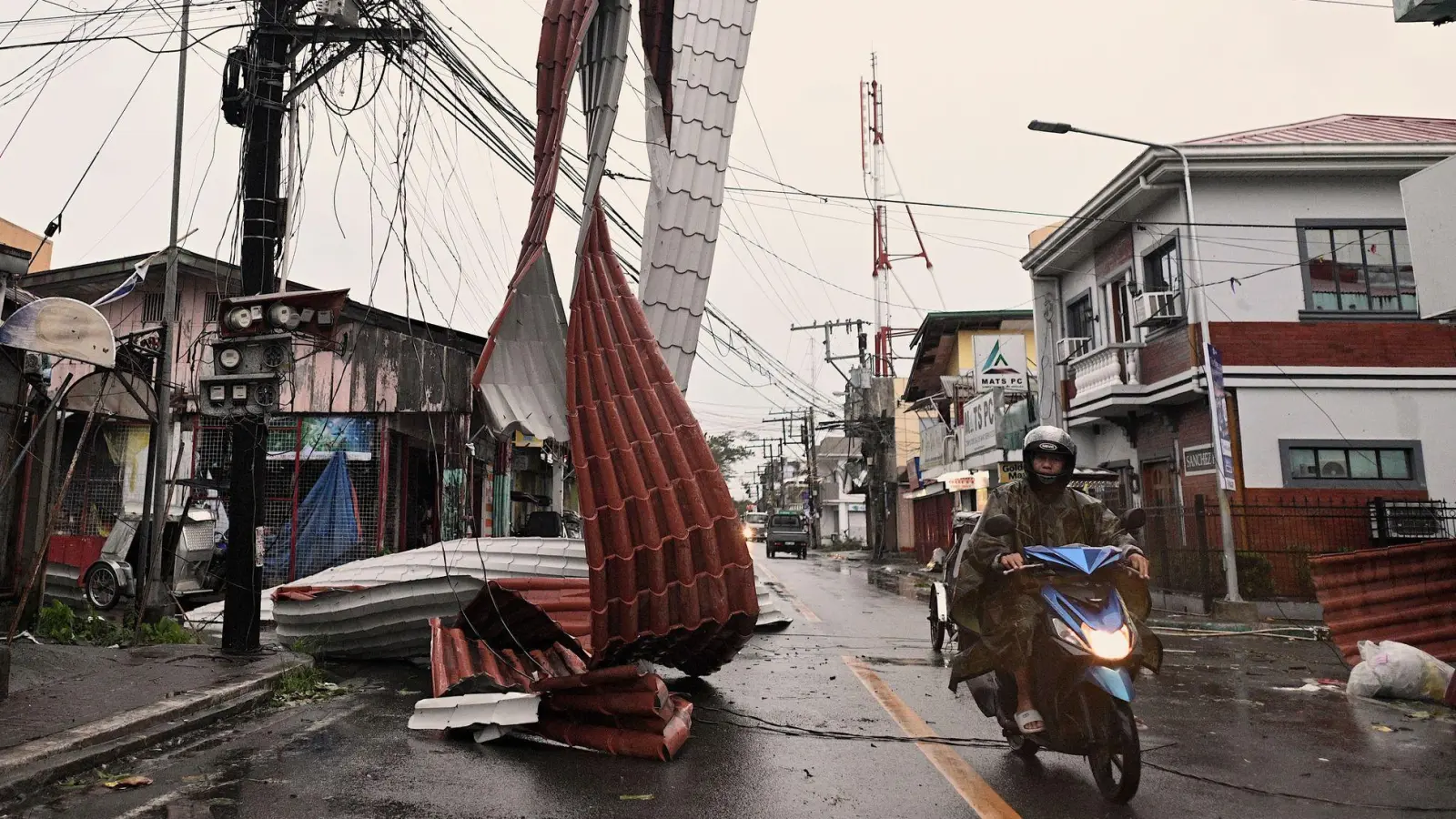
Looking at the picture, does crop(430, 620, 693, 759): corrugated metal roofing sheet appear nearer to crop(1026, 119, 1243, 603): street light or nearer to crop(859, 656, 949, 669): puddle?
crop(859, 656, 949, 669): puddle

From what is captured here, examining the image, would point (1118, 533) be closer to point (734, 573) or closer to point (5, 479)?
point (734, 573)

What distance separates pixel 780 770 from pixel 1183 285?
15.5 metres

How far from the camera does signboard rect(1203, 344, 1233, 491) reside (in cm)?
1577

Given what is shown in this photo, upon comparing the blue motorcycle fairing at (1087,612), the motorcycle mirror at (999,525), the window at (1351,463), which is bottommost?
the blue motorcycle fairing at (1087,612)

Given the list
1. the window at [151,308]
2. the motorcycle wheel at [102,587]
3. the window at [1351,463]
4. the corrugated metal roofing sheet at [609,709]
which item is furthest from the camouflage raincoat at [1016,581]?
the window at [151,308]

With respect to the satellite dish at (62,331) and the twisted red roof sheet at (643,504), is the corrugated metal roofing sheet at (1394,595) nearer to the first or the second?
the twisted red roof sheet at (643,504)

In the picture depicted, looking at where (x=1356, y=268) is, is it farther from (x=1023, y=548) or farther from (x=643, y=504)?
(x=643, y=504)

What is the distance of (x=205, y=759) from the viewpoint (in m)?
5.56

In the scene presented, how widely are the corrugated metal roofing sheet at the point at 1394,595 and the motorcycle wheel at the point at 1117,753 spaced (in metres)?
5.74

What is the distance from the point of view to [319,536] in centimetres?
1719

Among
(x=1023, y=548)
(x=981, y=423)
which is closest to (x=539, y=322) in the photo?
(x=1023, y=548)

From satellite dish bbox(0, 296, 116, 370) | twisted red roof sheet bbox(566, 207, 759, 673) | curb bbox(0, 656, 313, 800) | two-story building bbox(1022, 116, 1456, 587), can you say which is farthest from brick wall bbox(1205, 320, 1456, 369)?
satellite dish bbox(0, 296, 116, 370)

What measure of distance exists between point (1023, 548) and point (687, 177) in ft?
13.4

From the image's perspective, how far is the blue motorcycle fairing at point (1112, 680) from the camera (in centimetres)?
443
